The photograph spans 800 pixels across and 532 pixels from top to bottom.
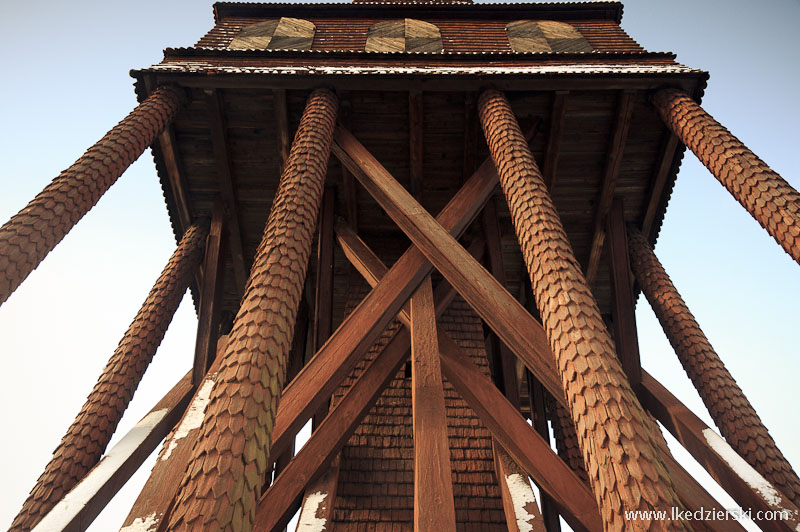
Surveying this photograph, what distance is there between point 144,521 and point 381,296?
9.12 feet

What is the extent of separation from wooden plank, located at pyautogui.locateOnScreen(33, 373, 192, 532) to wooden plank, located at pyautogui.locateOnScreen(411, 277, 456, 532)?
2730mm

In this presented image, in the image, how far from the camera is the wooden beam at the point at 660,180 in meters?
6.61

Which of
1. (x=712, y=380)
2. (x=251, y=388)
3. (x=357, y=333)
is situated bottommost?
(x=251, y=388)

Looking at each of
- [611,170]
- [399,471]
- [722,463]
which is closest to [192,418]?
[399,471]

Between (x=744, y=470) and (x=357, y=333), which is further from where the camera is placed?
(x=744, y=470)

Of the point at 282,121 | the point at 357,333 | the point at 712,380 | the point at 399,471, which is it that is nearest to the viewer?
the point at 357,333

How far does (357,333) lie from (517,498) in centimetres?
218

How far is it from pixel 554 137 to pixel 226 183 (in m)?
4.64

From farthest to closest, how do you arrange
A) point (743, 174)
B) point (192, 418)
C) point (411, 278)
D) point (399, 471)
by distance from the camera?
point (399, 471) < point (192, 418) < point (411, 278) < point (743, 174)

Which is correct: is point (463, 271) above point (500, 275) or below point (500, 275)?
below

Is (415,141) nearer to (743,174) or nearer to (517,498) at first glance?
(743,174)

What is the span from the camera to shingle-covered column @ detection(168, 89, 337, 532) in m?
2.35

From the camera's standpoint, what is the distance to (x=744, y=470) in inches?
173

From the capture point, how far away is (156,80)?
5891 mm
